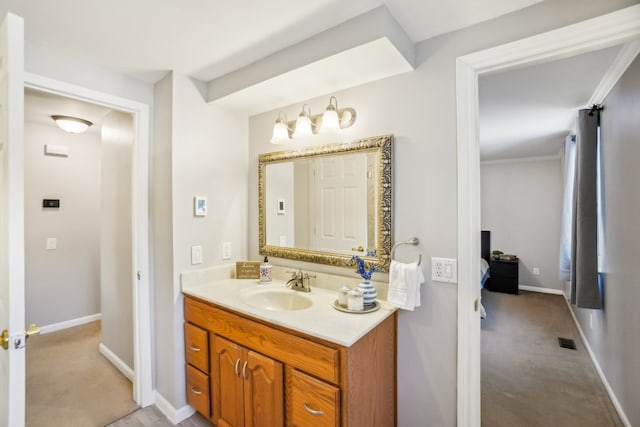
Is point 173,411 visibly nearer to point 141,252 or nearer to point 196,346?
point 196,346

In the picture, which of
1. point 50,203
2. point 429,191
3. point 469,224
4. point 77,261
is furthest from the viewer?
point 77,261

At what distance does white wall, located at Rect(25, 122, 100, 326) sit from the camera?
324 cm

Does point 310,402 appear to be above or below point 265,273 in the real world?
below

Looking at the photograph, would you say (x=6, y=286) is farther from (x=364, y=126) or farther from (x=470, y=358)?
(x=470, y=358)

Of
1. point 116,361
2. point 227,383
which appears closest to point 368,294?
point 227,383

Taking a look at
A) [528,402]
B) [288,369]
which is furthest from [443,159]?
[528,402]

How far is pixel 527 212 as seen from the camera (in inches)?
202

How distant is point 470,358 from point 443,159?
96 centimetres

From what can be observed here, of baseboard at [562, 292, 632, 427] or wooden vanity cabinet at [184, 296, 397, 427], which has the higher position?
wooden vanity cabinet at [184, 296, 397, 427]

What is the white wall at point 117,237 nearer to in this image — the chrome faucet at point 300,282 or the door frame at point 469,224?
the chrome faucet at point 300,282

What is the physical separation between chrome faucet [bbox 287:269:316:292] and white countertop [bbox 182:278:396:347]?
0.12 feet

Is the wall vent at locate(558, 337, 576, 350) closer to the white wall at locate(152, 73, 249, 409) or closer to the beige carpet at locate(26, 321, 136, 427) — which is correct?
the white wall at locate(152, 73, 249, 409)

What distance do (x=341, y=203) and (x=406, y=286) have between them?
65cm

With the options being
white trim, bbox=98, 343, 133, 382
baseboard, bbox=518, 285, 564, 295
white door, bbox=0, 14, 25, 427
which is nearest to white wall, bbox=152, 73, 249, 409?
white trim, bbox=98, 343, 133, 382
